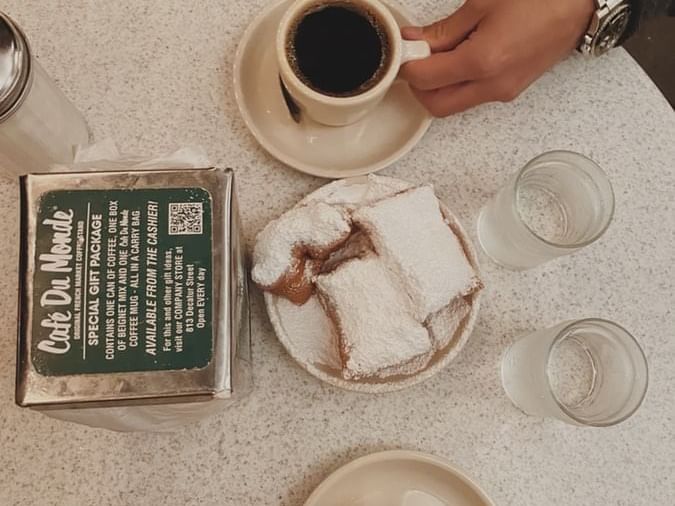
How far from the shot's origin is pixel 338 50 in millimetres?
748

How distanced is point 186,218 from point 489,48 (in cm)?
41

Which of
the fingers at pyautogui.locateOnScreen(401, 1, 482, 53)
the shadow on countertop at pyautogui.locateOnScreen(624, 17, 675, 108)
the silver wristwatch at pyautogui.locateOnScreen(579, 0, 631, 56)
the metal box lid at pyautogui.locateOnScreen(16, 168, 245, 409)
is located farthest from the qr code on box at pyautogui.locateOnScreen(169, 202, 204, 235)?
the shadow on countertop at pyautogui.locateOnScreen(624, 17, 675, 108)

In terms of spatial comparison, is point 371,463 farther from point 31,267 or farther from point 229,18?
point 229,18

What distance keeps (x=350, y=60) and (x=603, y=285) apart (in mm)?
398

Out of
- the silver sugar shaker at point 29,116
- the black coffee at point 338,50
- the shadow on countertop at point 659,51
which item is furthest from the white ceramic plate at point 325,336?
the shadow on countertop at point 659,51

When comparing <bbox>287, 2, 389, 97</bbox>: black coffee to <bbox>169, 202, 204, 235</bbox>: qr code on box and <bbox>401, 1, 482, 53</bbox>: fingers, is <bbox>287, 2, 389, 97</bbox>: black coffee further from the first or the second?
<bbox>169, 202, 204, 235</bbox>: qr code on box

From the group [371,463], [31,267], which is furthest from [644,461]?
[31,267]

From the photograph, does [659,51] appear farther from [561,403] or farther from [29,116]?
[29,116]

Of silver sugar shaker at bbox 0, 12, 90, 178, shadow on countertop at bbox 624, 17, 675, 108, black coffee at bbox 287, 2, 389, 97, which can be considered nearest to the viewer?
silver sugar shaker at bbox 0, 12, 90, 178

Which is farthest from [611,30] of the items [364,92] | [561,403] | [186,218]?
[186,218]

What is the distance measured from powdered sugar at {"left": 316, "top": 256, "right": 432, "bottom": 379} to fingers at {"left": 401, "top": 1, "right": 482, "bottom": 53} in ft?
0.88

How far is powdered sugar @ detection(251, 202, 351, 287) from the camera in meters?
0.70

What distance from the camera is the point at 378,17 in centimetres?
74

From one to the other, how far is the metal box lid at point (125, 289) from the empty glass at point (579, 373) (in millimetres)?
366
